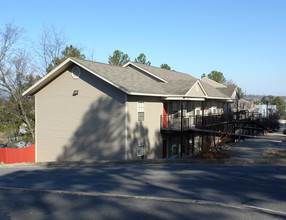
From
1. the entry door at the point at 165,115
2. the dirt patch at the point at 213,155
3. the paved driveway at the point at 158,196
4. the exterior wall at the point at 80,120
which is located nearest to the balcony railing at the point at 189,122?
the entry door at the point at 165,115

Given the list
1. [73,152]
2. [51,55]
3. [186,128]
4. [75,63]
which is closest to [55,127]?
[73,152]

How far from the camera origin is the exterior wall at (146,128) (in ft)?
63.7

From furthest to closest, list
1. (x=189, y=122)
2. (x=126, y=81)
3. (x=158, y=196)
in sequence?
(x=189, y=122) < (x=126, y=81) < (x=158, y=196)

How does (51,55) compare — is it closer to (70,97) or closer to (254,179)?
(70,97)

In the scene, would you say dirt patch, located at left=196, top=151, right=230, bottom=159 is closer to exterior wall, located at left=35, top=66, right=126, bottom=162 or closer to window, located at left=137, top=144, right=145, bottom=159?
exterior wall, located at left=35, top=66, right=126, bottom=162

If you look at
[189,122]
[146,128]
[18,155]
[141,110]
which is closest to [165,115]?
[146,128]

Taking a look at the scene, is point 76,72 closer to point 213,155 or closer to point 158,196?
point 213,155

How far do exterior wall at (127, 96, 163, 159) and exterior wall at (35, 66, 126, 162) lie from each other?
0.67 m

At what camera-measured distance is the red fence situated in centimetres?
2375

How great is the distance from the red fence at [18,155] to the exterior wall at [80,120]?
717 mm

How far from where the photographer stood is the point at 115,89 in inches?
761

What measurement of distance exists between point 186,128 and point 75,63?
31.8 ft

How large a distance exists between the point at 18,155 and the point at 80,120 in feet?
23.8

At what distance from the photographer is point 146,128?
20906 millimetres
